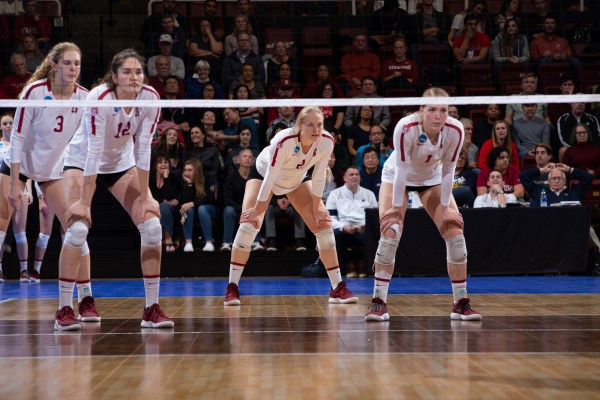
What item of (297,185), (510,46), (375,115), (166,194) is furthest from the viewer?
(510,46)

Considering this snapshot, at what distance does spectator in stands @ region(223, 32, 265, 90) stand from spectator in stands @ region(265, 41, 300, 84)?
0.12 m

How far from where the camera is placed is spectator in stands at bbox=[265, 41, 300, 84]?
13.8m

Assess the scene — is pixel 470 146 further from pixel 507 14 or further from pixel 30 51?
pixel 30 51

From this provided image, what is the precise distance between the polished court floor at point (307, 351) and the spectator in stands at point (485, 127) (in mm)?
5293

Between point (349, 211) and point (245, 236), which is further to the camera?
point (349, 211)

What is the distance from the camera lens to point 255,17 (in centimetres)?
1588

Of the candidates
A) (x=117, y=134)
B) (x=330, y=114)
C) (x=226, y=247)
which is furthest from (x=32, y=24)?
(x=117, y=134)

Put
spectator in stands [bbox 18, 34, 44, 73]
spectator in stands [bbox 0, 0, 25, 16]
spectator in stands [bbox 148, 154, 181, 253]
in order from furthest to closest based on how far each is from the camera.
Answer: spectator in stands [bbox 0, 0, 25, 16], spectator in stands [bbox 18, 34, 44, 73], spectator in stands [bbox 148, 154, 181, 253]

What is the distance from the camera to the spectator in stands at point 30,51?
541 inches

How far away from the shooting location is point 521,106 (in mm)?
13328

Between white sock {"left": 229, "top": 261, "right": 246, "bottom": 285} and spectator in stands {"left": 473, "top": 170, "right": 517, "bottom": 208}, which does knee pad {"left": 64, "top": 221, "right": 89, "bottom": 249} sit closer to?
white sock {"left": 229, "top": 261, "right": 246, "bottom": 285}

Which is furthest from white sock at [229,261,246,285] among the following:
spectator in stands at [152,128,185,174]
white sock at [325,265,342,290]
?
spectator in stands at [152,128,185,174]

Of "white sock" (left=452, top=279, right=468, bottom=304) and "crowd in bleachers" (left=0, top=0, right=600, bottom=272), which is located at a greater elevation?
"crowd in bleachers" (left=0, top=0, right=600, bottom=272)

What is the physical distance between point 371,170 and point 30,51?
603 centimetres
